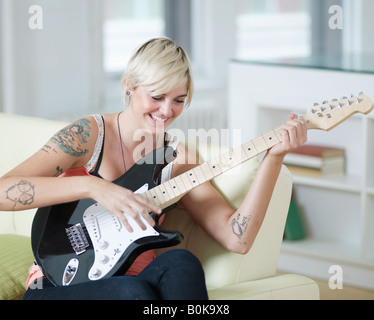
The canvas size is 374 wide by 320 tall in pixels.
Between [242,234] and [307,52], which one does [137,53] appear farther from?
[307,52]

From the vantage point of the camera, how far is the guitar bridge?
166 centimetres

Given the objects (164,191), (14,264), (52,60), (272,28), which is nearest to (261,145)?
(164,191)

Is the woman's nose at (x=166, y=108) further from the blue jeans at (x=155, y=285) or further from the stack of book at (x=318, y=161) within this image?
the stack of book at (x=318, y=161)

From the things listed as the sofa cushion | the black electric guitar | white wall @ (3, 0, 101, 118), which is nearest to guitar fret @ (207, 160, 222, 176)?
the black electric guitar

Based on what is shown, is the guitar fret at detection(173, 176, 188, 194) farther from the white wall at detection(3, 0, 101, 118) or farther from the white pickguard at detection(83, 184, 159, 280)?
the white wall at detection(3, 0, 101, 118)

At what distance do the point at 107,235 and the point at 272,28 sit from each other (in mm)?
3855

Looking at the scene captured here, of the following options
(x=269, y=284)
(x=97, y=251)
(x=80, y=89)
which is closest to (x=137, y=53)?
(x=97, y=251)

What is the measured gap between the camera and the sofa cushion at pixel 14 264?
1.81 metres

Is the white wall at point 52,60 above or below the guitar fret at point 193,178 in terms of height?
above

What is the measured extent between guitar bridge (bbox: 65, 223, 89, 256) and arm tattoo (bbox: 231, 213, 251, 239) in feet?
1.21

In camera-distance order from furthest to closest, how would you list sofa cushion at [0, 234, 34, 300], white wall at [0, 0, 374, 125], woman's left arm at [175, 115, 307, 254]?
white wall at [0, 0, 374, 125], sofa cushion at [0, 234, 34, 300], woman's left arm at [175, 115, 307, 254]

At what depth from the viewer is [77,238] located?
A: 66.0 inches

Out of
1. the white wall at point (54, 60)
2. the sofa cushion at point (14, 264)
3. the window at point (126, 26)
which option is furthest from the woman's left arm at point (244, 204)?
the window at point (126, 26)

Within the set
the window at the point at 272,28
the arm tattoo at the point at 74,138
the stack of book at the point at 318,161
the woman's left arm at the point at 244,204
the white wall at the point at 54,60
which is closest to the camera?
the woman's left arm at the point at 244,204
